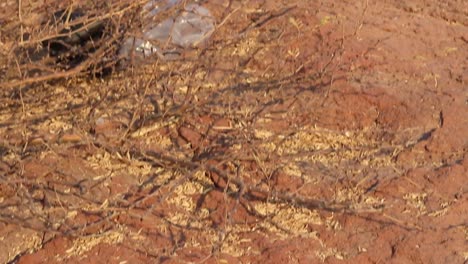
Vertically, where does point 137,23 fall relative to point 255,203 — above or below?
above

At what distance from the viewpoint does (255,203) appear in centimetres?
314

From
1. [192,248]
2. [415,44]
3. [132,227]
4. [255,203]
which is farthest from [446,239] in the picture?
[415,44]

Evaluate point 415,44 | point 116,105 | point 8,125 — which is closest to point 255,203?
point 116,105

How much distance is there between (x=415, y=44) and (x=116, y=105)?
1.65 m

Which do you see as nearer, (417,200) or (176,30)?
(417,200)

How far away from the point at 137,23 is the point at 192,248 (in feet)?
4.57

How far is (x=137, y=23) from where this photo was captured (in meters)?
3.85

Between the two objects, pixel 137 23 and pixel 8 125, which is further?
pixel 137 23

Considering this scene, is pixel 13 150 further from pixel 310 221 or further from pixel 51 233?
pixel 310 221

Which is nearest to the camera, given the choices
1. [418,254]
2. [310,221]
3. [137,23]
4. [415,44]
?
[418,254]

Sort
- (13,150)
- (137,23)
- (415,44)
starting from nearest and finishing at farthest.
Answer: (13,150) < (137,23) < (415,44)

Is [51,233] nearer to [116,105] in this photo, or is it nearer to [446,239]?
[116,105]

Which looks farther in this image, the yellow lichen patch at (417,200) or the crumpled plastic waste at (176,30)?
the crumpled plastic waste at (176,30)

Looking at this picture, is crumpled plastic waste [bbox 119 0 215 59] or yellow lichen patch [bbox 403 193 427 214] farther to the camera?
crumpled plastic waste [bbox 119 0 215 59]
